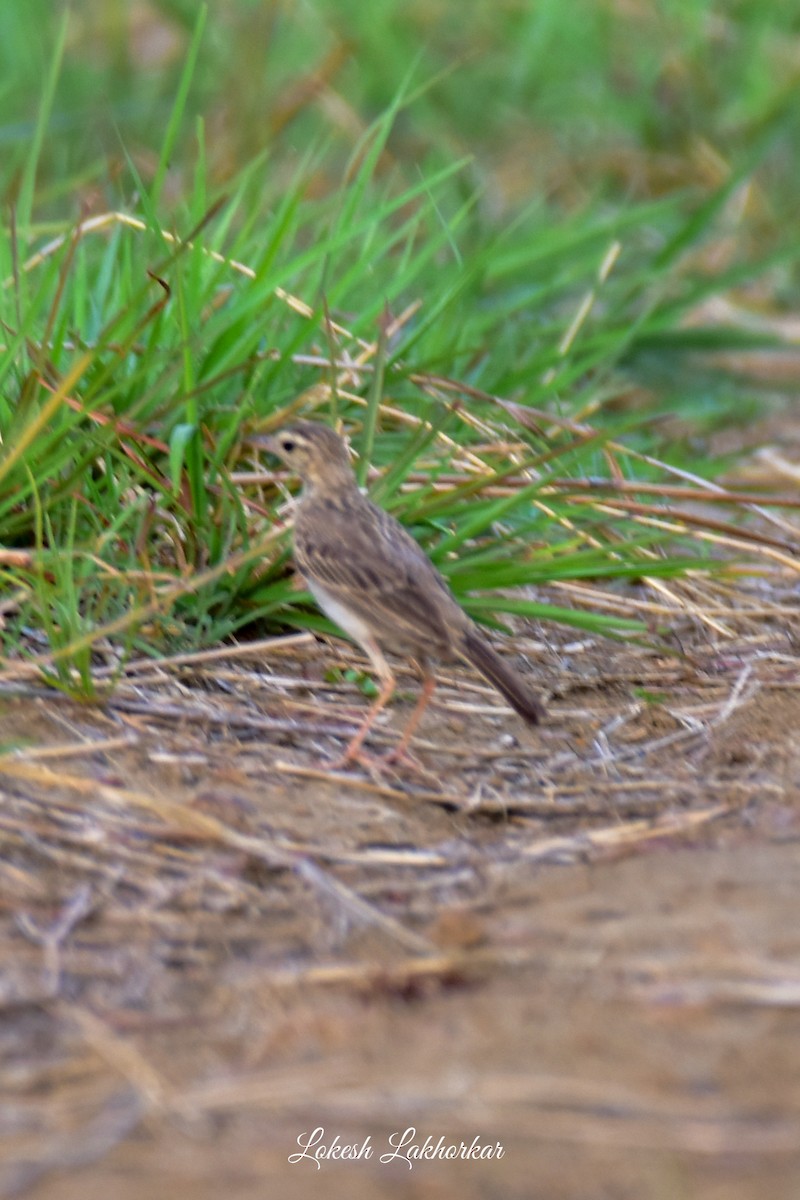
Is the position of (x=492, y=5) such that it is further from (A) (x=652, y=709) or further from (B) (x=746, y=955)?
(B) (x=746, y=955)

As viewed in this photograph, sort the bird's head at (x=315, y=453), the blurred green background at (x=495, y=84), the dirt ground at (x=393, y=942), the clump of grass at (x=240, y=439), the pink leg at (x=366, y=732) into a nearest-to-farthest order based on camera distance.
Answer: the dirt ground at (x=393, y=942) < the pink leg at (x=366, y=732) < the clump of grass at (x=240, y=439) < the bird's head at (x=315, y=453) < the blurred green background at (x=495, y=84)

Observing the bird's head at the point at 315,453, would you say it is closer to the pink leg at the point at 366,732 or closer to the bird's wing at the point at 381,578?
the bird's wing at the point at 381,578

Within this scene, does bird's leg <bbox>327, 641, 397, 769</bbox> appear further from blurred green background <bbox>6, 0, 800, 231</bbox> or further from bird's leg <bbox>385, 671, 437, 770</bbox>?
blurred green background <bbox>6, 0, 800, 231</bbox>

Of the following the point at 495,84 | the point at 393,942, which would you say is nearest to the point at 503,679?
the point at 393,942

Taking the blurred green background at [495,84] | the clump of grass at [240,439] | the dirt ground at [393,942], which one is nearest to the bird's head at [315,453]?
the clump of grass at [240,439]

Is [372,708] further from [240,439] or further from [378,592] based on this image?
[240,439]

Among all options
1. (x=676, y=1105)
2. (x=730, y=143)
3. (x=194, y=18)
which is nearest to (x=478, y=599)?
(x=676, y=1105)

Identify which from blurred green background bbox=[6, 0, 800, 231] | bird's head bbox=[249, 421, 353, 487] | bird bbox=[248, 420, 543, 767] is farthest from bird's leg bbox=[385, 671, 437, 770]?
blurred green background bbox=[6, 0, 800, 231]
